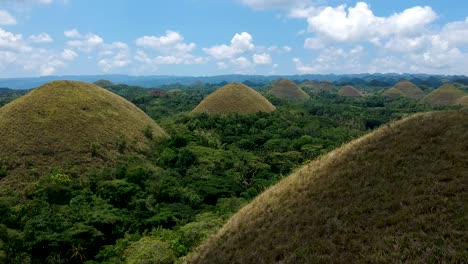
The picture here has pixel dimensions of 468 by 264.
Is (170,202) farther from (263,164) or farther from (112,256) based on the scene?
(263,164)

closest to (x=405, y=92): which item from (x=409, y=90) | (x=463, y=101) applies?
(x=409, y=90)

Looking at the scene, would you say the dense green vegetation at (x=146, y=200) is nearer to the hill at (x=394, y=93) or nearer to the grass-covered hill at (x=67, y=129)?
the grass-covered hill at (x=67, y=129)

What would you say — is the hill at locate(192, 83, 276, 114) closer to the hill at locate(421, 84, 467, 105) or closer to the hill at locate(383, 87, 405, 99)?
the hill at locate(421, 84, 467, 105)

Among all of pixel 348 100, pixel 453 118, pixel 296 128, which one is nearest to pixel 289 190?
pixel 453 118

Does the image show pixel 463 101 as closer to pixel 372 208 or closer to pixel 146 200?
pixel 146 200

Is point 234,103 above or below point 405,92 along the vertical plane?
above

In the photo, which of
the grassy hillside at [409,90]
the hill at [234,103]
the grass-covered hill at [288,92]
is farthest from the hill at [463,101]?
the hill at [234,103]

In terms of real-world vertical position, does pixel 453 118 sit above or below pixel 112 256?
above
